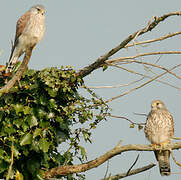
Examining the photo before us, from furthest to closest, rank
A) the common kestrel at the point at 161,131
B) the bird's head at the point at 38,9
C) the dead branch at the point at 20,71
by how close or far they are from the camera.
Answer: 1. the bird's head at the point at 38,9
2. the common kestrel at the point at 161,131
3. the dead branch at the point at 20,71

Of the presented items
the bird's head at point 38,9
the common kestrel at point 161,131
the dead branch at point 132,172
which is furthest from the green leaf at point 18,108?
the bird's head at point 38,9

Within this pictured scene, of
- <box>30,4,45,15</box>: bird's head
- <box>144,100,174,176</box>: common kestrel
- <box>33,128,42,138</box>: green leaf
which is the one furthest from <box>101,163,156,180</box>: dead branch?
<box>30,4,45,15</box>: bird's head

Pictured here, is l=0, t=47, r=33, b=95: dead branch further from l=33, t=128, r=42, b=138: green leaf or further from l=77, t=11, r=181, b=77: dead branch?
l=77, t=11, r=181, b=77: dead branch

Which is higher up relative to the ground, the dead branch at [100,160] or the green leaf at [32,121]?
the green leaf at [32,121]

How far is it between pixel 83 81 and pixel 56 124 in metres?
0.59

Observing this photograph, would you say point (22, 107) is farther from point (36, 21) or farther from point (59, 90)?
point (36, 21)

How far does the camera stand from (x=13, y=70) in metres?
4.19

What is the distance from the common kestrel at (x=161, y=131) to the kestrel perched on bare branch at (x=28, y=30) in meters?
2.16

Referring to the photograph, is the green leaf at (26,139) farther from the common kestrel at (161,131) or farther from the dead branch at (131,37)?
Result: the common kestrel at (161,131)

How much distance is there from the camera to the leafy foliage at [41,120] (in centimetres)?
361

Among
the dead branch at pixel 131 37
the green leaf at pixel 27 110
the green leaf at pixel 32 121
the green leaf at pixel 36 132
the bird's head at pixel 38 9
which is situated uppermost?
the bird's head at pixel 38 9

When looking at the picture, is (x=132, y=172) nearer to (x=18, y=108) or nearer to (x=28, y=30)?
(x=18, y=108)

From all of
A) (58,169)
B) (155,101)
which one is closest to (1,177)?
(58,169)

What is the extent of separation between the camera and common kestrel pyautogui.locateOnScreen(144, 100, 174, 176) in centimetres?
456
